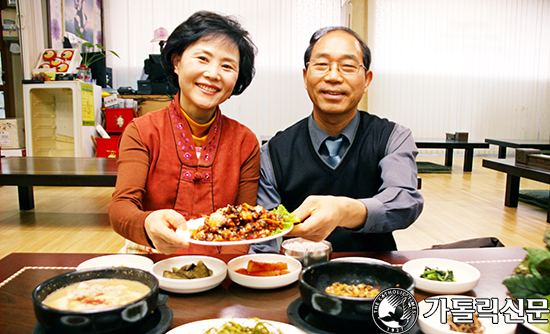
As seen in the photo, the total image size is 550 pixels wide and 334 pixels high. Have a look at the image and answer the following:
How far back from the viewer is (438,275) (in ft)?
3.34

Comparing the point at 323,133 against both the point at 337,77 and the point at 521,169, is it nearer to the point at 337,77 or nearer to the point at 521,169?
the point at 337,77

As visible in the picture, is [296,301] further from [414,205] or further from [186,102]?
[186,102]

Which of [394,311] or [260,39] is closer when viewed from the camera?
[394,311]

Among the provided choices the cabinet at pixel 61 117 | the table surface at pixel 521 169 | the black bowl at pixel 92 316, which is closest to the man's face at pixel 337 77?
the black bowl at pixel 92 316

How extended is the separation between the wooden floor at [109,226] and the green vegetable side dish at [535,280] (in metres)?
2.38

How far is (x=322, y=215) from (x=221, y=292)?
1.13ft

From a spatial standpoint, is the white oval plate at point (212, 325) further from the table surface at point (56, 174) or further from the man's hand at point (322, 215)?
the table surface at point (56, 174)

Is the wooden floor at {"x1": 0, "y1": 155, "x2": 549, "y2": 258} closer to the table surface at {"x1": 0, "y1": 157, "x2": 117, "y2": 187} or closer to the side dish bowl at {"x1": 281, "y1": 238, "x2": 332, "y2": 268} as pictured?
the table surface at {"x1": 0, "y1": 157, "x2": 117, "y2": 187}

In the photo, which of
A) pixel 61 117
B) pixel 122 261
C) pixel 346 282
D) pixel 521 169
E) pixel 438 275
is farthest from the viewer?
pixel 61 117

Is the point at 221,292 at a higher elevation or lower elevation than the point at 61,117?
lower

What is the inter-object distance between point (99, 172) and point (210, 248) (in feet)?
8.00

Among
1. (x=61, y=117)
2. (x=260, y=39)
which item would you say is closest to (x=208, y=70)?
(x=61, y=117)

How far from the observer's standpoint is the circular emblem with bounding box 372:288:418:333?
732 millimetres

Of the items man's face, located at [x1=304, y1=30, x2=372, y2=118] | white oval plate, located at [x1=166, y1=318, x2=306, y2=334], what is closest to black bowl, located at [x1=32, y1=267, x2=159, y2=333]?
white oval plate, located at [x1=166, y1=318, x2=306, y2=334]
